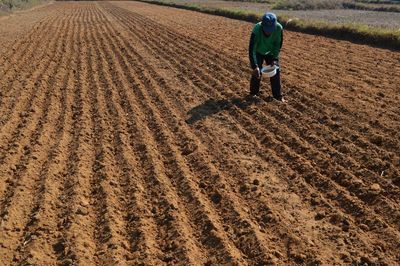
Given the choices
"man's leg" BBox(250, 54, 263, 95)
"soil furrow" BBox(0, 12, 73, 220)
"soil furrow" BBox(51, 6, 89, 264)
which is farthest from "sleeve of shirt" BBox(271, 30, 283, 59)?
"soil furrow" BBox(0, 12, 73, 220)

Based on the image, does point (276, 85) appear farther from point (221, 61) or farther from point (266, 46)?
point (221, 61)

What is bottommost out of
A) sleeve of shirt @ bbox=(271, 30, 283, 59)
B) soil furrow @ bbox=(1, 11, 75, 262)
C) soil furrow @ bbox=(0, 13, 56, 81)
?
soil furrow @ bbox=(1, 11, 75, 262)

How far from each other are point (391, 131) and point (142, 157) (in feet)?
12.2

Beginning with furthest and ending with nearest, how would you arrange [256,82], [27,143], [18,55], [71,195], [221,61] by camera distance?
1. [18,55]
2. [221,61]
3. [256,82]
4. [27,143]
5. [71,195]

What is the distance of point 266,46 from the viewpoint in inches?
323

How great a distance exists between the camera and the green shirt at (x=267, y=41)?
7.99m

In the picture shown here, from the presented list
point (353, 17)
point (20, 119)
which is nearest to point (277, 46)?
point (20, 119)

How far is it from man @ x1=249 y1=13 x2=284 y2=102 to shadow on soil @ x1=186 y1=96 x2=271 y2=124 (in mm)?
327

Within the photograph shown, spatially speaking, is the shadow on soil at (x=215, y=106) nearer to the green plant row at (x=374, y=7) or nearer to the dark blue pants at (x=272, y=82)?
the dark blue pants at (x=272, y=82)

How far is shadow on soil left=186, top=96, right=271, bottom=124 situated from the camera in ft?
25.8

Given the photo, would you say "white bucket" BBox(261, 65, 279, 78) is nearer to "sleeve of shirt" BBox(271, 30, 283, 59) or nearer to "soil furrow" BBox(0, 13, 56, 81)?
"sleeve of shirt" BBox(271, 30, 283, 59)

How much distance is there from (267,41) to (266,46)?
0.35 ft

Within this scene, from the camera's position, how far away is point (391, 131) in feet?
21.7

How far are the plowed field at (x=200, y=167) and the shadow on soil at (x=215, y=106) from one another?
0.12ft
